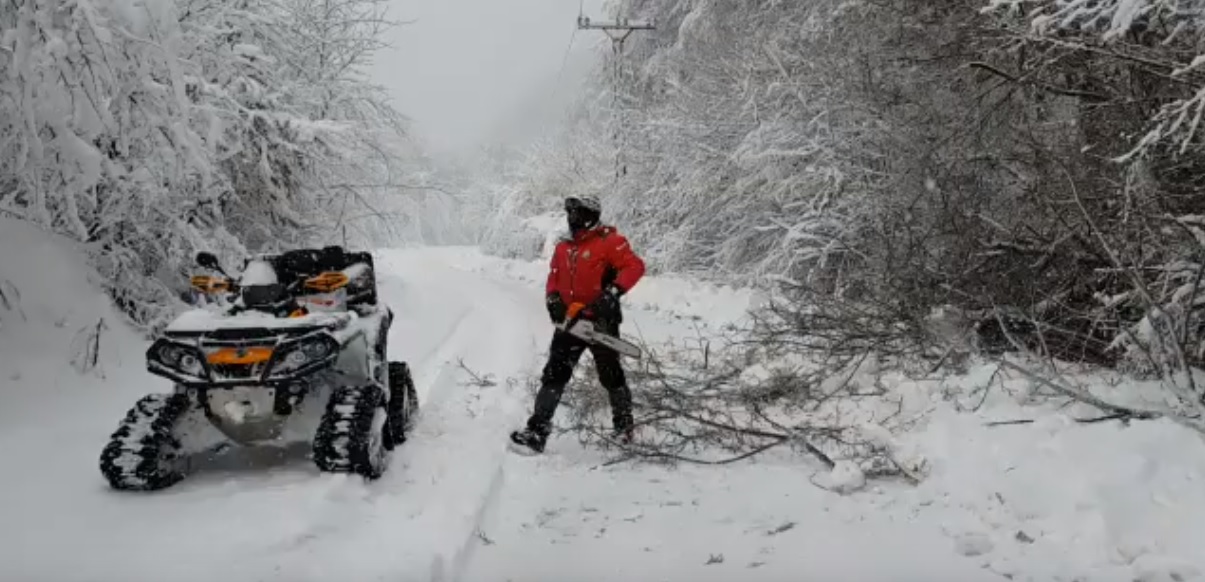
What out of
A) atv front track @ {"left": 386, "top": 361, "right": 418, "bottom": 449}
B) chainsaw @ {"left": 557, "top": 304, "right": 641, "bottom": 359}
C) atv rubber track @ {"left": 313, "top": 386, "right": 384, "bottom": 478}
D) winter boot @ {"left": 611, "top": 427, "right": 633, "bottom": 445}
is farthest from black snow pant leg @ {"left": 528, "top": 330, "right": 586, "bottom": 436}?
atv rubber track @ {"left": 313, "top": 386, "right": 384, "bottom": 478}

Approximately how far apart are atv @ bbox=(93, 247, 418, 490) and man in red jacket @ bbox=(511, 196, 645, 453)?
3.41 ft

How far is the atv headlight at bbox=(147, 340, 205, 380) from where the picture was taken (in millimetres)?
5012

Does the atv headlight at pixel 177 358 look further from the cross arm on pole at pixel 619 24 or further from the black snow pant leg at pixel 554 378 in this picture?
the cross arm on pole at pixel 619 24

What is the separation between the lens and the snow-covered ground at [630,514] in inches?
148

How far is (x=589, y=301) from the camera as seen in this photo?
621 centimetres

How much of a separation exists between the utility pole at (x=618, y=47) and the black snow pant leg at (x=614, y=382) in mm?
16880

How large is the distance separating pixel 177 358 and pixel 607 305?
2.58 meters

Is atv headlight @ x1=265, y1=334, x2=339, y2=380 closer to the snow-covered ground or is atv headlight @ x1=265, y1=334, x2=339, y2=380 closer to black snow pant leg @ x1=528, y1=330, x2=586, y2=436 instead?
the snow-covered ground

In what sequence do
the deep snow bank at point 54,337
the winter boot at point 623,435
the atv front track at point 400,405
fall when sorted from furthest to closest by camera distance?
the deep snow bank at point 54,337, the atv front track at point 400,405, the winter boot at point 623,435

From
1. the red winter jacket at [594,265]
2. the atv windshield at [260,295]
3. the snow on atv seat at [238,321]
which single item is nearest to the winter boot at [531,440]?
the red winter jacket at [594,265]

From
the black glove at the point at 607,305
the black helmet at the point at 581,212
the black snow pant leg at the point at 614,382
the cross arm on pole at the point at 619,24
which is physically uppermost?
the cross arm on pole at the point at 619,24

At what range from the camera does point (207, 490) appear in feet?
16.2

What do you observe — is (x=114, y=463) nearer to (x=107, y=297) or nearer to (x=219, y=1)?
(x=107, y=297)

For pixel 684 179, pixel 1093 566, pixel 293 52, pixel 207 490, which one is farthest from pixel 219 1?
pixel 1093 566
